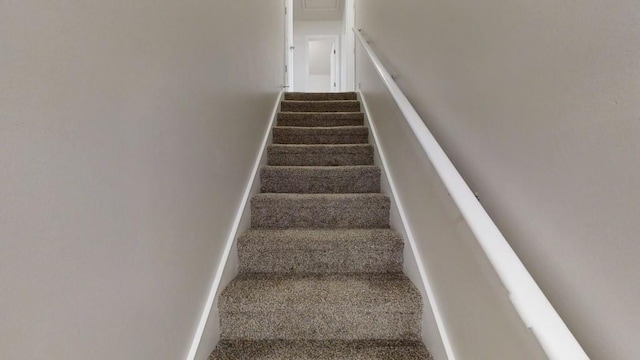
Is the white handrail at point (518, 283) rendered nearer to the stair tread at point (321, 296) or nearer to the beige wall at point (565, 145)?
the beige wall at point (565, 145)

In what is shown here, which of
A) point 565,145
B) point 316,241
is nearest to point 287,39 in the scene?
point 316,241

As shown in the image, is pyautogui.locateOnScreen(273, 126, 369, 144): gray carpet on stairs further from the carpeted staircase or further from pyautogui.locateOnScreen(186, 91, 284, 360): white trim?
the carpeted staircase

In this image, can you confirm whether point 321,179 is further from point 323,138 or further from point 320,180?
point 323,138

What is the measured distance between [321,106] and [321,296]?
2294 millimetres

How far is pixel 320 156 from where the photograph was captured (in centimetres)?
226

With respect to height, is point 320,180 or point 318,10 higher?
point 318,10

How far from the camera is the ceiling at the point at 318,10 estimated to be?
207 inches

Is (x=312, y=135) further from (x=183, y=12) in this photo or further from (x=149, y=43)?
(x=149, y=43)

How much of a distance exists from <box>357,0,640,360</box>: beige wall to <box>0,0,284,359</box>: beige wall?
0.85 m

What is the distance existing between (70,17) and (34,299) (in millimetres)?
464

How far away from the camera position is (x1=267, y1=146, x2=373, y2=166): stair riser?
7.40 ft

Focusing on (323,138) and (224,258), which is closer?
(224,258)

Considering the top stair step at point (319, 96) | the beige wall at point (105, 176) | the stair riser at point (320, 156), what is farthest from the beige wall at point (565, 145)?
the top stair step at point (319, 96)

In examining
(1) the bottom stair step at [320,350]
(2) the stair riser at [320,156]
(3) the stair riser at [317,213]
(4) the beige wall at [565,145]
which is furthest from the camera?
(2) the stair riser at [320,156]
